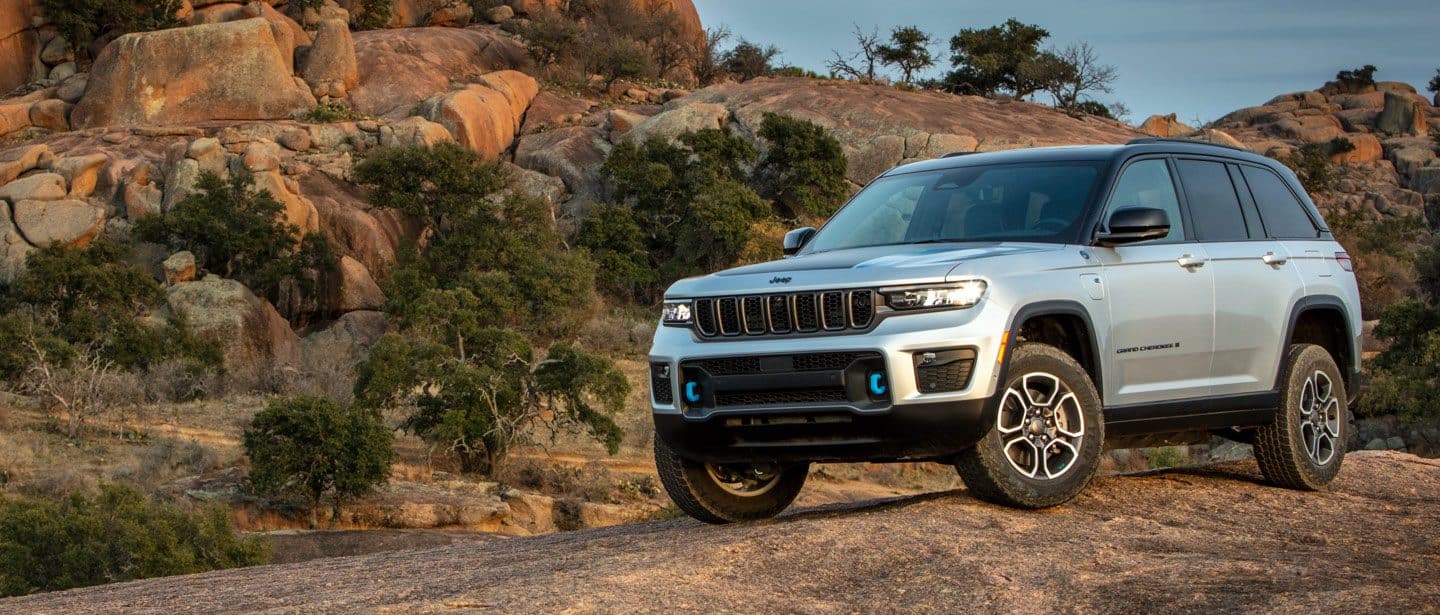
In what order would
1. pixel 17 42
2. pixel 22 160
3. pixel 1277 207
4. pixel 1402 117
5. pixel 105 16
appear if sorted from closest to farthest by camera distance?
pixel 1277 207, pixel 22 160, pixel 105 16, pixel 17 42, pixel 1402 117

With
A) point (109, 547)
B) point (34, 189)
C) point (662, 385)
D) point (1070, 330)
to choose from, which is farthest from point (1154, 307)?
point (34, 189)

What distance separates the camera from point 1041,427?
7.42m

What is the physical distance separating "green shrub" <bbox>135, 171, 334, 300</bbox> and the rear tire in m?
32.4

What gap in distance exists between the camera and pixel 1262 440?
8.97 m

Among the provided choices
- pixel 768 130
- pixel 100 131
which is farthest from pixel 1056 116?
pixel 100 131

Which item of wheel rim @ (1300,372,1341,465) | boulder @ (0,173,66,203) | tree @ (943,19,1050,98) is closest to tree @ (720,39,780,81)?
tree @ (943,19,1050,98)

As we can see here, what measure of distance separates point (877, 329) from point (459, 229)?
3503 centimetres

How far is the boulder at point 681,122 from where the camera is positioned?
49781 millimetres

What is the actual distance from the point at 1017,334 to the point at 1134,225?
0.91m

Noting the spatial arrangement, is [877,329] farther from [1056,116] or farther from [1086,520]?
[1056,116]

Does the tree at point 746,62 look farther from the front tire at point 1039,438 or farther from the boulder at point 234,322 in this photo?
the front tire at point 1039,438

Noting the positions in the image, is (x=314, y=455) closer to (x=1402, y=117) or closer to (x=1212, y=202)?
(x=1212, y=202)

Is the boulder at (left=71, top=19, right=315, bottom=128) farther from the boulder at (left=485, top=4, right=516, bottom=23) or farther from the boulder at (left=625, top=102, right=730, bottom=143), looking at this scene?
the boulder at (left=485, top=4, right=516, bottom=23)

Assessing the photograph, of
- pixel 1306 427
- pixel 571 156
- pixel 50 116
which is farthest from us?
pixel 571 156
